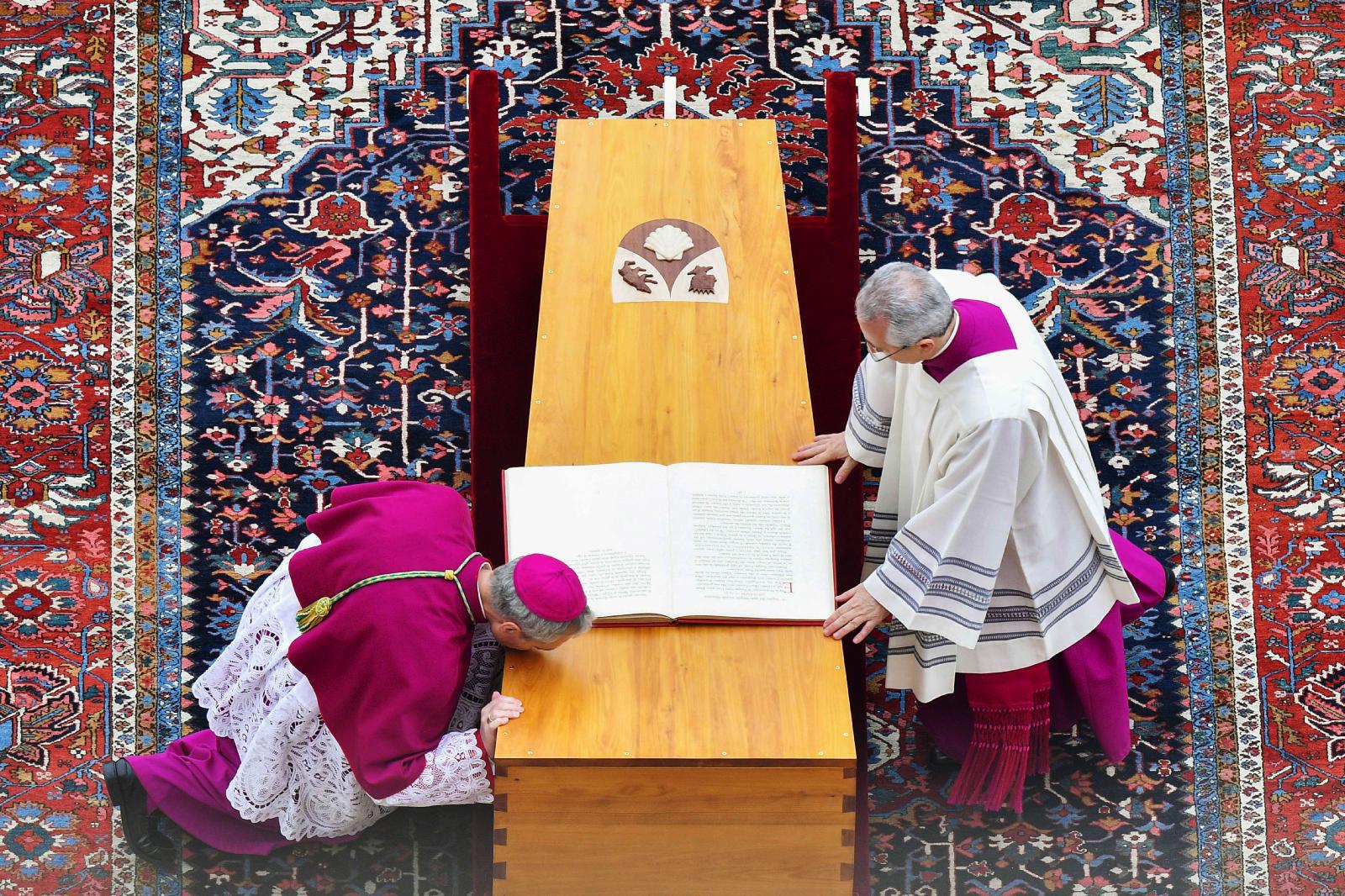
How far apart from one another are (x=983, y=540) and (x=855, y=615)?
1.18 feet

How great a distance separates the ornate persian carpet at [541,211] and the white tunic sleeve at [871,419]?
847 mm

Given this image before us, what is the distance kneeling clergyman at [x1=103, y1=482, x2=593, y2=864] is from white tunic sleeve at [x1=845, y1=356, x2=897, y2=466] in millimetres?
996

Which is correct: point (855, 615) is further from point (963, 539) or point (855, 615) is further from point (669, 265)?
point (669, 265)

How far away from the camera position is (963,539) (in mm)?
3596

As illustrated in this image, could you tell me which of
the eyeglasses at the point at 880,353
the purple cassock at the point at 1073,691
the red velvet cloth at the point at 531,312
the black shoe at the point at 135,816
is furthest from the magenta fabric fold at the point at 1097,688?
the black shoe at the point at 135,816

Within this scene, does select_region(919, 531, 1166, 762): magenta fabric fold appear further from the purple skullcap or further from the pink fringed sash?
the purple skullcap

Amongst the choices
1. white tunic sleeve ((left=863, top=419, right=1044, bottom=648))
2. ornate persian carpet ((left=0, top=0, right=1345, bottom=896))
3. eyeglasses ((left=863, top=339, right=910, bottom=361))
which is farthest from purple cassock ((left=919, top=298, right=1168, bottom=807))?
eyeglasses ((left=863, top=339, right=910, bottom=361))

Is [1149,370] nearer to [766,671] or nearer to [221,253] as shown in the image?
[766,671]

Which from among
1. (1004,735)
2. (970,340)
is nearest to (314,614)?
(970,340)

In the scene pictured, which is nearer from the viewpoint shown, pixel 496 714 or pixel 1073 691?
pixel 496 714

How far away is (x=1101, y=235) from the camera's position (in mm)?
4949

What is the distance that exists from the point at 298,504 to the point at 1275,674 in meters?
3.03

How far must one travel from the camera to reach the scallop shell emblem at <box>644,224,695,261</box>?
4145 mm

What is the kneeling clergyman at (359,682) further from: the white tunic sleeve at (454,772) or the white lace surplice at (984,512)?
the white lace surplice at (984,512)
